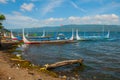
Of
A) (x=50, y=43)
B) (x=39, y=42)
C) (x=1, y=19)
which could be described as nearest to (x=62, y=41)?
(x=50, y=43)

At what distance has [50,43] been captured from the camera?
72.4 meters

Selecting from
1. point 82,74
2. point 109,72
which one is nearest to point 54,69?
point 82,74

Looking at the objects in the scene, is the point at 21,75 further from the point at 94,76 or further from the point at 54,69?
the point at 94,76

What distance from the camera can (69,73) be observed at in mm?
22188

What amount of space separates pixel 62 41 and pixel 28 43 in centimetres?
1472

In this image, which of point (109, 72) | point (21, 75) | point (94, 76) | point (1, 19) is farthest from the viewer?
point (1, 19)

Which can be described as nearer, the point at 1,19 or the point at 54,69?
the point at 54,69

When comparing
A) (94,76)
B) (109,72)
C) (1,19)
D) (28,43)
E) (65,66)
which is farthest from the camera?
(28,43)

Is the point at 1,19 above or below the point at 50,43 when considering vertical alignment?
above

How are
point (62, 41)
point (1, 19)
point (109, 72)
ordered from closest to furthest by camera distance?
1. point (109, 72)
2. point (1, 19)
3. point (62, 41)

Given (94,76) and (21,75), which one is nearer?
(21,75)

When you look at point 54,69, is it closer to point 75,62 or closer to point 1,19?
point 75,62

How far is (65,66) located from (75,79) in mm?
6416

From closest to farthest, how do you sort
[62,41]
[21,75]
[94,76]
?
[21,75] < [94,76] < [62,41]
